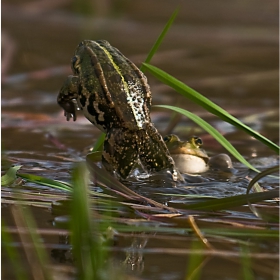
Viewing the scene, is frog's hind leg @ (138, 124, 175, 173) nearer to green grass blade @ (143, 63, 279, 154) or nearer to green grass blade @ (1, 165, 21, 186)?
green grass blade @ (143, 63, 279, 154)

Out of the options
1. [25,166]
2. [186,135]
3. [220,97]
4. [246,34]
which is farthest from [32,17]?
[25,166]

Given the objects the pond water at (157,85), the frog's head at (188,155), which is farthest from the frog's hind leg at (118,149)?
the frog's head at (188,155)

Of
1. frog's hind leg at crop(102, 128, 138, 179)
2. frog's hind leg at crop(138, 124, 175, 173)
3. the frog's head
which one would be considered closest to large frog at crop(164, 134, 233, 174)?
the frog's head

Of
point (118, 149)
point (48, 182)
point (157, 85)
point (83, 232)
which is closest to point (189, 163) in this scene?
point (118, 149)

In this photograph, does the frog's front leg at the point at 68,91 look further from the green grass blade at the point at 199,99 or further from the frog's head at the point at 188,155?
the frog's head at the point at 188,155

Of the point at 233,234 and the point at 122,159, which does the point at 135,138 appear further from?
the point at 233,234

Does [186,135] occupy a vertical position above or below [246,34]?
below
